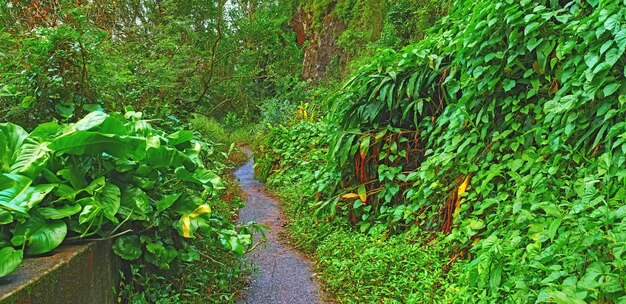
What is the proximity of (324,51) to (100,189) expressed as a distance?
9.88m

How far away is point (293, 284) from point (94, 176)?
1.74 metres

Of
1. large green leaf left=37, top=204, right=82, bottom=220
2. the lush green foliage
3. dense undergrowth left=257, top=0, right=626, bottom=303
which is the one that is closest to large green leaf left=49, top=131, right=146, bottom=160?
the lush green foliage

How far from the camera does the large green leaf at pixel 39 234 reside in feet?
5.24

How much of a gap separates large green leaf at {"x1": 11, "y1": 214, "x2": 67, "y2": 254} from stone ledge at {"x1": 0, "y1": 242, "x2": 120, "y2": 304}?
0.04 metres

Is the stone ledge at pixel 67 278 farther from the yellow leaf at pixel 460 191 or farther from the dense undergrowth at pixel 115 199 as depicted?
the yellow leaf at pixel 460 191

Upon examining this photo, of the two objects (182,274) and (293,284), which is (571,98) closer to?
(293,284)

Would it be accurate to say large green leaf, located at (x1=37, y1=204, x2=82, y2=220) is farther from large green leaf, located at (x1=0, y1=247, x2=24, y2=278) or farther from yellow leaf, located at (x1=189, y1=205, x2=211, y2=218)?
yellow leaf, located at (x1=189, y1=205, x2=211, y2=218)

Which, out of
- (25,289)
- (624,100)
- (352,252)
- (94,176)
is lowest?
(352,252)

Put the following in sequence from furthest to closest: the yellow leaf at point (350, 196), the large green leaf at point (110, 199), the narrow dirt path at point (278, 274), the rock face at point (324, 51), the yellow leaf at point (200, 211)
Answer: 1. the rock face at point (324, 51)
2. the yellow leaf at point (350, 196)
3. the narrow dirt path at point (278, 274)
4. the yellow leaf at point (200, 211)
5. the large green leaf at point (110, 199)

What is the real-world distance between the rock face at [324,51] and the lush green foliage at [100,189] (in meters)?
8.14

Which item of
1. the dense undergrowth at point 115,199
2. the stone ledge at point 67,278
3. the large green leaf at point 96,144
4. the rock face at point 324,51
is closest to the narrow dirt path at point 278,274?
the dense undergrowth at point 115,199

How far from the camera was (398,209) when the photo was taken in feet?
11.3

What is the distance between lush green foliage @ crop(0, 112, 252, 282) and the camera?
1643mm

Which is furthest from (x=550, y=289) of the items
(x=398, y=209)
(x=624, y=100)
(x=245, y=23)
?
(x=245, y=23)
